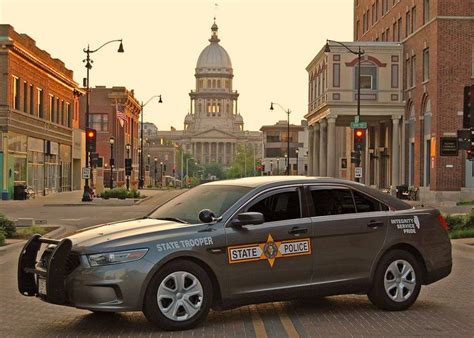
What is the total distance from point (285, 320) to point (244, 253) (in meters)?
1.01

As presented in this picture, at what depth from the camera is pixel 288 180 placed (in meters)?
10.2

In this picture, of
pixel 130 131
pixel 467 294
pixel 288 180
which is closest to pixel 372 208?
pixel 288 180

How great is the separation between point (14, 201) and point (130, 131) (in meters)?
57.2

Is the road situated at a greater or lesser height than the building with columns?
lesser

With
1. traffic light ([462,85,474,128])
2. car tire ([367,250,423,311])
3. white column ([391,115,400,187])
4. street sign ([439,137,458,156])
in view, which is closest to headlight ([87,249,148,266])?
car tire ([367,250,423,311])

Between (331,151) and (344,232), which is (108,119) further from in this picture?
(344,232)

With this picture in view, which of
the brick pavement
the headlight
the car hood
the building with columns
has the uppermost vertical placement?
the building with columns

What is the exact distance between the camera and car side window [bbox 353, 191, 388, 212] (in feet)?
34.6

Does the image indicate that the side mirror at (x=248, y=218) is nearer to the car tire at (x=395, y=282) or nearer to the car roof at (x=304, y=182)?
the car roof at (x=304, y=182)

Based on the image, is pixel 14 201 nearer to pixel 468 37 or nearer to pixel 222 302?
pixel 468 37

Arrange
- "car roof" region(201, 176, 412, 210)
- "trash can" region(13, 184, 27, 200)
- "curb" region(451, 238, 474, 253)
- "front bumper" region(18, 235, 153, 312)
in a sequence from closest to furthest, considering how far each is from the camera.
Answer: "front bumper" region(18, 235, 153, 312)
"car roof" region(201, 176, 412, 210)
"curb" region(451, 238, 474, 253)
"trash can" region(13, 184, 27, 200)

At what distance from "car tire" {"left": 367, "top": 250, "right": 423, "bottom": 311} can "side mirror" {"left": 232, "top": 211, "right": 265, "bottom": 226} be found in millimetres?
1831

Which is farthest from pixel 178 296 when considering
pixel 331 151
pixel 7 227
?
pixel 331 151

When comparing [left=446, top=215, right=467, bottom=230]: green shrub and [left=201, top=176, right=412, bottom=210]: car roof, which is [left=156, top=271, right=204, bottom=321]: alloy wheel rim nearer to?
[left=201, top=176, right=412, bottom=210]: car roof
